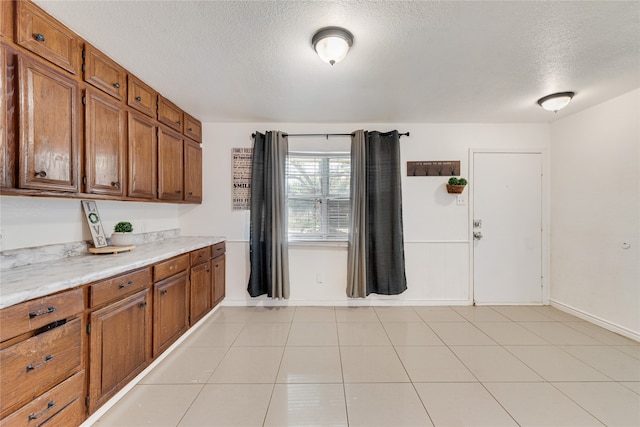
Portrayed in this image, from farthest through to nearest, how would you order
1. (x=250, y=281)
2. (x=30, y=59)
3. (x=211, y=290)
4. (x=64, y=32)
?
(x=250, y=281), (x=211, y=290), (x=64, y=32), (x=30, y=59)

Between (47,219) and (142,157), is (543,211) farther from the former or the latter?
(47,219)

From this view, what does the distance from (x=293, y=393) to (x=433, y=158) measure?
307cm

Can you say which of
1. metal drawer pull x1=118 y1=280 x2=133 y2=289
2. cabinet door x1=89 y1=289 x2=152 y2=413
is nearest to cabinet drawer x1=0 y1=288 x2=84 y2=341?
cabinet door x1=89 y1=289 x2=152 y2=413

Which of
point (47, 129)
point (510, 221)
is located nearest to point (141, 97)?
point (47, 129)

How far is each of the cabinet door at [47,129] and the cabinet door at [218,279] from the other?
1.67m

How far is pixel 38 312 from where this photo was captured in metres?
1.22

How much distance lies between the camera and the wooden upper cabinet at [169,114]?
103 inches

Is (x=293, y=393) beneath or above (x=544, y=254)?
beneath

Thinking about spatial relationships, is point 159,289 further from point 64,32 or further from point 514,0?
point 514,0

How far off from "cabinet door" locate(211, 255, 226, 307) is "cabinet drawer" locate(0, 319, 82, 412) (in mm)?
1674

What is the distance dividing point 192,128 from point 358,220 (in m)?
2.32

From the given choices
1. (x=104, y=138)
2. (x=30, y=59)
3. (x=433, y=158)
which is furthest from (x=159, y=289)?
(x=433, y=158)

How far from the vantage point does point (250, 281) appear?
3.31m

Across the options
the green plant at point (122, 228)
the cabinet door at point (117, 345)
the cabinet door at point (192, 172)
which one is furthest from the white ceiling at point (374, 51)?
the cabinet door at point (117, 345)
